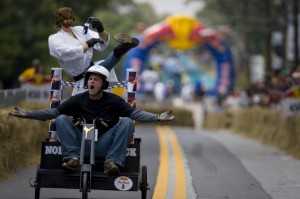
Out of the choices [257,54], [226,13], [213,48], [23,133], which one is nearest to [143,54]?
[213,48]

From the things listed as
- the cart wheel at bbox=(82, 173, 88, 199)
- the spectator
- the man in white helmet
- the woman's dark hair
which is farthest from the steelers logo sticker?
the woman's dark hair

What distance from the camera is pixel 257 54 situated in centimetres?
9625

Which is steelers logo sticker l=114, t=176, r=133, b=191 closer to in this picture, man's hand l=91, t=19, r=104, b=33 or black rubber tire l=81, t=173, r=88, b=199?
black rubber tire l=81, t=173, r=88, b=199

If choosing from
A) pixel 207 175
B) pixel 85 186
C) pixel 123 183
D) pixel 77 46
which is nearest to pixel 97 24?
pixel 77 46

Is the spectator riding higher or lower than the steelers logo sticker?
higher

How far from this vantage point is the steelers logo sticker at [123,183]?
10844 mm

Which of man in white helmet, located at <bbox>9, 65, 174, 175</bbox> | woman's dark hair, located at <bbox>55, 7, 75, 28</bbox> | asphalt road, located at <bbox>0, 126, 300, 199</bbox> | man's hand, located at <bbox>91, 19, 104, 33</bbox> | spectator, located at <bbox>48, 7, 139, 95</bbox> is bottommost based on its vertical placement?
asphalt road, located at <bbox>0, 126, 300, 199</bbox>

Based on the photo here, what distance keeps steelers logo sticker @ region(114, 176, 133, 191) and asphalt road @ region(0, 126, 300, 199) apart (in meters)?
1.65

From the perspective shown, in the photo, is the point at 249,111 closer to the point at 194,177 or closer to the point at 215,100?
the point at 194,177

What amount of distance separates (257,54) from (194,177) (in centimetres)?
8137

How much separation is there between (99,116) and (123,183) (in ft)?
2.71

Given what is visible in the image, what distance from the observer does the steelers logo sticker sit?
10.8m

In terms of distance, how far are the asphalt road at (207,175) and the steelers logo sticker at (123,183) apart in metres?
1.65

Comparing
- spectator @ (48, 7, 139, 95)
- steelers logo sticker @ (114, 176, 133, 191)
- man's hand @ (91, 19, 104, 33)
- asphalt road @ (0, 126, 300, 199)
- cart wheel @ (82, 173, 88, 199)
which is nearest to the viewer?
cart wheel @ (82, 173, 88, 199)
